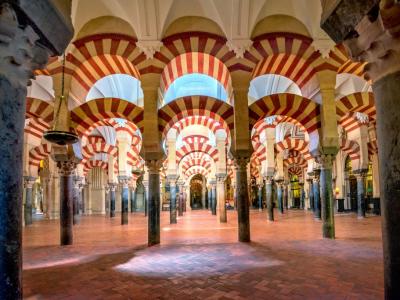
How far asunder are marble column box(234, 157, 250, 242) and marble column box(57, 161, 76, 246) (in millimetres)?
3880

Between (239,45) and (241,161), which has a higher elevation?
(239,45)

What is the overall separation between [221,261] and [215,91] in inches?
352

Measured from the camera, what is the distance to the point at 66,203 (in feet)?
25.3

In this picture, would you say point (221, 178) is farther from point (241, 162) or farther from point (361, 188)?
point (241, 162)

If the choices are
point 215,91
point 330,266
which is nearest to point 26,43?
point 330,266

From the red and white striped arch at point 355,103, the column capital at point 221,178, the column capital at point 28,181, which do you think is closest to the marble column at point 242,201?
the red and white striped arch at point 355,103

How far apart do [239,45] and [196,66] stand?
1.84 meters

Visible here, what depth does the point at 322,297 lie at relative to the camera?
136 inches

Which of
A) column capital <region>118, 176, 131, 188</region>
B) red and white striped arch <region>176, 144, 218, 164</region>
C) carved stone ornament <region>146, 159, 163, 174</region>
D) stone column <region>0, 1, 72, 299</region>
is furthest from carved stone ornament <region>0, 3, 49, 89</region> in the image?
red and white striped arch <region>176, 144, 218, 164</region>

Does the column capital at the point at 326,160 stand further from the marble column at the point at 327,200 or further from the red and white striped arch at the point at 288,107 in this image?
the red and white striped arch at the point at 288,107

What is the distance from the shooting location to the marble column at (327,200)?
25.4 ft

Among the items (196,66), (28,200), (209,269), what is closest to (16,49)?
(209,269)

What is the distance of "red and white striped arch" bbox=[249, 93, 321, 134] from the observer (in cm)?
797

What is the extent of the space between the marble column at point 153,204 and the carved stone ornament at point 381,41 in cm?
596
